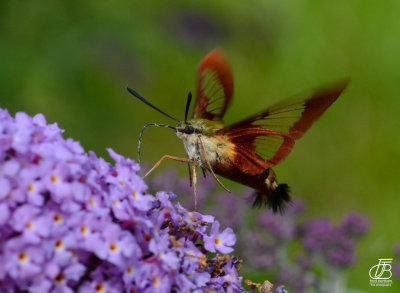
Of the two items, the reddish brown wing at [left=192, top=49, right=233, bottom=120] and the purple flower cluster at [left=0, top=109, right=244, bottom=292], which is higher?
the reddish brown wing at [left=192, top=49, right=233, bottom=120]

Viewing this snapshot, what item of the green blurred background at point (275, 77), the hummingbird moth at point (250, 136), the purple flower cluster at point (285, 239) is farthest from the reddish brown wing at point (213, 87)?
the green blurred background at point (275, 77)

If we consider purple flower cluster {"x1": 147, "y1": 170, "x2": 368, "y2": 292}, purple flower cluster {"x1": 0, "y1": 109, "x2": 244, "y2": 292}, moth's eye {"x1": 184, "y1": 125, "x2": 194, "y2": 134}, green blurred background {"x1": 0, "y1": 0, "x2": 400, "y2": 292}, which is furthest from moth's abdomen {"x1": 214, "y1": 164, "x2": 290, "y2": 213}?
green blurred background {"x1": 0, "y1": 0, "x2": 400, "y2": 292}

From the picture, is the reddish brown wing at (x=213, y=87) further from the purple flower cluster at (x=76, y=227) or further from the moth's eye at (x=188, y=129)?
the purple flower cluster at (x=76, y=227)

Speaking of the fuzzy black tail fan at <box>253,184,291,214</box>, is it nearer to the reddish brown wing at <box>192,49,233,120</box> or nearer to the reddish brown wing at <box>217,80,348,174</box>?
the reddish brown wing at <box>217,80,348,174</box>

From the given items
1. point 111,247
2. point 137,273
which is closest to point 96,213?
point 111,247

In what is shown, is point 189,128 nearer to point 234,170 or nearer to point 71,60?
A: point 234,170

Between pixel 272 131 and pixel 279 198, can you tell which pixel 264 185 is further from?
pixel 272 131
